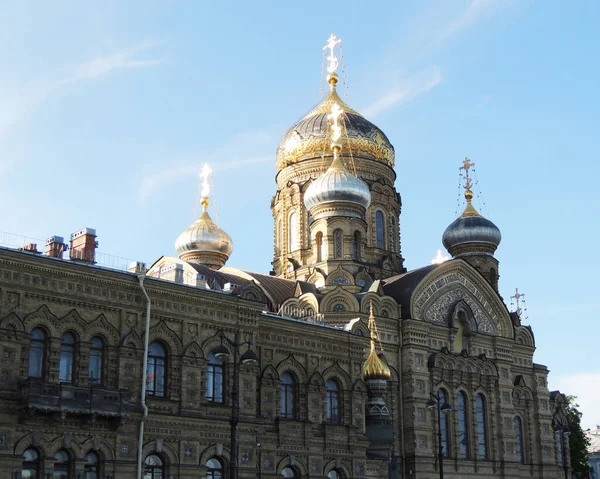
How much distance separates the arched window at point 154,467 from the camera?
24.3 metres

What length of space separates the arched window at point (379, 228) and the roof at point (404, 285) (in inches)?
163

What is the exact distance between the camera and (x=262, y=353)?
28438mm

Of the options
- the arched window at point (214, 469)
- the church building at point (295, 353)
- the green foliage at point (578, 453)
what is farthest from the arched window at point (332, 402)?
the green foliage at point (578, 453)

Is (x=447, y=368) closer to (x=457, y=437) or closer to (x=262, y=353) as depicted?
(x=457, y=437)

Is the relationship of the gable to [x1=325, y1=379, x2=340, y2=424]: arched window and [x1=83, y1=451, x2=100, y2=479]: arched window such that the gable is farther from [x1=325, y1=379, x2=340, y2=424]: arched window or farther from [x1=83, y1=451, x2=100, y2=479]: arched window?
[x1=83, y1=451, x2=100, y2=479]: arched window

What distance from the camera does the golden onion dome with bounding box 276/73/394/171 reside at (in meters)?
45.6

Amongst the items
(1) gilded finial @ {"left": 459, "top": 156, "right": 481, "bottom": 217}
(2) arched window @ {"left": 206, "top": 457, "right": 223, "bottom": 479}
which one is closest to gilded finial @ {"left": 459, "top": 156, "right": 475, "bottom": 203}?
(1) gilded finial @ {"left": 459, "top": 156, "right": 481, "bottom": 217}

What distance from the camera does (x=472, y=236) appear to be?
156 ft

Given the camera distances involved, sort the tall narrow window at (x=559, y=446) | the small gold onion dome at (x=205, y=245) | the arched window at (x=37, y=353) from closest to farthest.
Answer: the arched window at (x=37, y=353) < the small gold onion dome at (x=205, y=245) < the tall narrow window at (x=559, y=446)

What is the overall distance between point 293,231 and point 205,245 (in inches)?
179

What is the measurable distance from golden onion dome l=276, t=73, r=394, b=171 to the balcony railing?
2397 cm

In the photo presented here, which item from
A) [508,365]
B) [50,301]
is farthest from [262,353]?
[508,365]

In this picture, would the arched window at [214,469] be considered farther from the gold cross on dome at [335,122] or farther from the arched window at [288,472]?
the gold cross on dome at [335,122]

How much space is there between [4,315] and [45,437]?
3094mm
